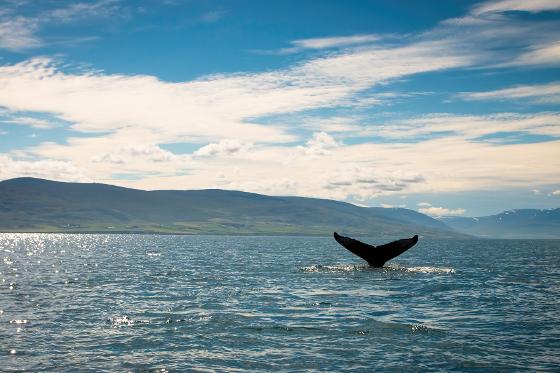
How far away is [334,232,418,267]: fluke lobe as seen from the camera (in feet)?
180

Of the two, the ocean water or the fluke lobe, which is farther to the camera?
the fluke lobe

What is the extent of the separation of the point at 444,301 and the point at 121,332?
784 inches

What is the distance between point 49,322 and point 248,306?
417 inches

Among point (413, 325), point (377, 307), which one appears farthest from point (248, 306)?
point (413, 325)

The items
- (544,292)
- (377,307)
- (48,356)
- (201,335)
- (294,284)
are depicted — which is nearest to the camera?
(48,356)

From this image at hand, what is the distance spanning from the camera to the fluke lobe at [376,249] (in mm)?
54812

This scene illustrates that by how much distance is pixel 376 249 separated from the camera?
5978 centimetres

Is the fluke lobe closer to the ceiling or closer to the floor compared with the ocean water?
closer to the ceiling

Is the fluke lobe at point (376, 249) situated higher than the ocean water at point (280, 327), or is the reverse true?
the fluke lobe at point (376, 249)

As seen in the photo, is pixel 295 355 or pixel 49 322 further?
pixel 49 322

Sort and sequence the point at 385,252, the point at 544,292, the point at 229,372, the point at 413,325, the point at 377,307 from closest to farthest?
the point at 229,372
the point at 413,325
the point at 377,307
the point at 544,292
the point at 385,252

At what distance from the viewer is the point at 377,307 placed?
105ft

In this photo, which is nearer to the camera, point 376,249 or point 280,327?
point 280,327

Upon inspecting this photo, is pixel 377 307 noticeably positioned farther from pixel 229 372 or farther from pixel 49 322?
pixel 49 322
